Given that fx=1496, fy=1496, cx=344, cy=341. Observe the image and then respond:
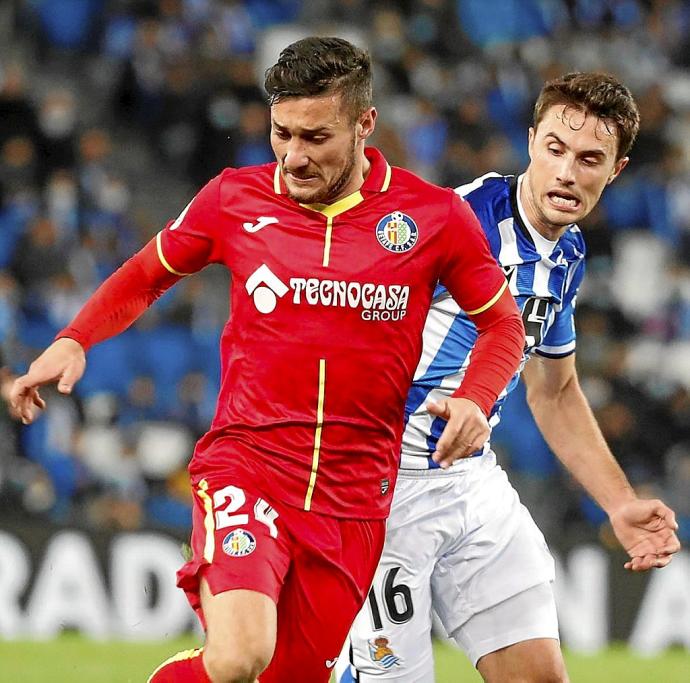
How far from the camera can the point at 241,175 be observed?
189 inches

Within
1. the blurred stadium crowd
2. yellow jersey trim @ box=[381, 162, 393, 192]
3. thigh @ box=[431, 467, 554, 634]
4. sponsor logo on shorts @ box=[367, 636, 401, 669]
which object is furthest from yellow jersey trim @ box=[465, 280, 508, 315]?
the blurred stadium crowd

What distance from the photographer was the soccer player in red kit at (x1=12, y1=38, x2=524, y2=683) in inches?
180

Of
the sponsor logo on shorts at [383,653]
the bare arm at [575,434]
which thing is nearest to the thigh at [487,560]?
the sponsor logo on shorts at [383,653]

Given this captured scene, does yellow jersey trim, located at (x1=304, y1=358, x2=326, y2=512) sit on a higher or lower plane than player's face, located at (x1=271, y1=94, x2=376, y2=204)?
lower

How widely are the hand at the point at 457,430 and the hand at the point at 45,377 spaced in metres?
1.07

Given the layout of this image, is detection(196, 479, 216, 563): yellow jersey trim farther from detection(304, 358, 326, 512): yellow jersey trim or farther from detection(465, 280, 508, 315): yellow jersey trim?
detection(465, 280, 508, 315): yellow jersey trim

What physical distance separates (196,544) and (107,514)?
681cm

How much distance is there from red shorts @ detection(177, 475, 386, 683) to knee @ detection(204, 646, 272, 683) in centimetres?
24

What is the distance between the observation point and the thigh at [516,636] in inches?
204

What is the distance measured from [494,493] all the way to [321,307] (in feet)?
3.98

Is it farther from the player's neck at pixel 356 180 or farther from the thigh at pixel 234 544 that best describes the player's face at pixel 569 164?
the thigh at pixel 234 544

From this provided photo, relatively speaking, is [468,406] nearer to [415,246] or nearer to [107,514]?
[415,246]

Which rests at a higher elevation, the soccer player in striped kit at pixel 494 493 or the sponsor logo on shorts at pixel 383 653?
the soccer player in striped kit at pixel 494 493

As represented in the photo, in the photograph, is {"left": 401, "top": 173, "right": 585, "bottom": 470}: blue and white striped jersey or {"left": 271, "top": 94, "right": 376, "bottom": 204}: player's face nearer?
{"left": 271, "top": 94, "right": 376, "bottom": 204}: player's face
